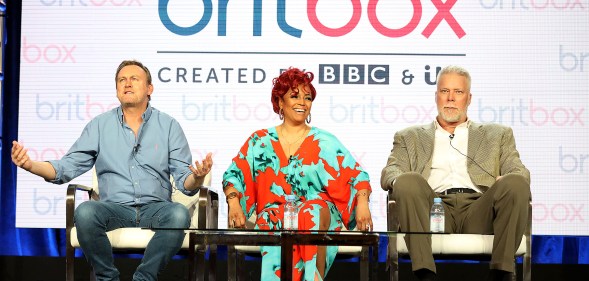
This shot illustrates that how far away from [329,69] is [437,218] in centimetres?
152

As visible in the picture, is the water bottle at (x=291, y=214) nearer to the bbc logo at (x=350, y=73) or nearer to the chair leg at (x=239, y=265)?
the chair leg at (x=239, y=265)

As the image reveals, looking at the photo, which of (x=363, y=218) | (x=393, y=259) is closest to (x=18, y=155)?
(x=363, y=218)

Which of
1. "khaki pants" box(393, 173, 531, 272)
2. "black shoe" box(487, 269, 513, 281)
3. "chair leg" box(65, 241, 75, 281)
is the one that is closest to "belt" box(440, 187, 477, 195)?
"khaki pants" box(393, 173, 531, 272)

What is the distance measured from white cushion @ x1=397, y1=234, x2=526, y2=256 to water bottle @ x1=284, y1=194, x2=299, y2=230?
0.48 metres

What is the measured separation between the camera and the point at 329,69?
5.61 metres

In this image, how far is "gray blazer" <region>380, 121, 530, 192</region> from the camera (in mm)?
4801

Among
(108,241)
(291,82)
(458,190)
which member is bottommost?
(108,241)

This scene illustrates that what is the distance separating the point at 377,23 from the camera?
564 cm

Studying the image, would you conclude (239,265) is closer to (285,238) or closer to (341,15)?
(285,238)

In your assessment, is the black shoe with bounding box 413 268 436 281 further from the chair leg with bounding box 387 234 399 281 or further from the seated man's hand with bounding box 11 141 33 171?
the seated man's hand with bounding box 11 141 33 171

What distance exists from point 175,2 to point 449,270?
2.30 meters

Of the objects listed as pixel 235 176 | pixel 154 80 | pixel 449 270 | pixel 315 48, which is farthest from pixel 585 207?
pixel 154 80

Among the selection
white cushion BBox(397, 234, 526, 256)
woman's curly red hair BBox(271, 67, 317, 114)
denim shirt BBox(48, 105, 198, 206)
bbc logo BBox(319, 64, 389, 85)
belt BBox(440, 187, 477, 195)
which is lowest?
white cushion BBox(397, 234, 526, 256)

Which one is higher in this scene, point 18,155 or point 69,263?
point 18,155
